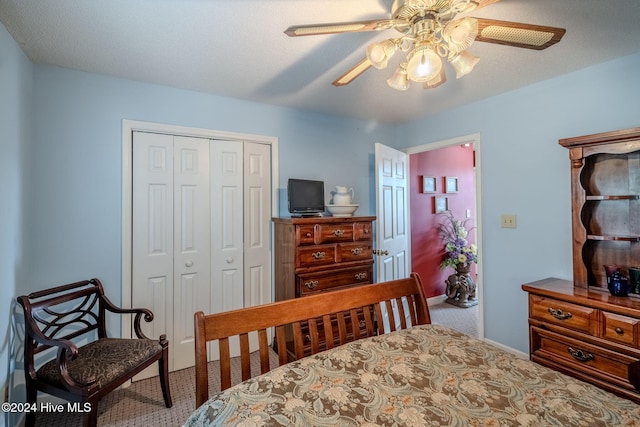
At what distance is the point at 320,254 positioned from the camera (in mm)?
2633

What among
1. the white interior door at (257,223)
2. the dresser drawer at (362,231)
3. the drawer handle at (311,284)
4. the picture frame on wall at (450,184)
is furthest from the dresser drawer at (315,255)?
the picture frame on wall at (450,184)

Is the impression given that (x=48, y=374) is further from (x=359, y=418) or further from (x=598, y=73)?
(x=598, y=73)

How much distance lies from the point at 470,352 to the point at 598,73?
7.41ft

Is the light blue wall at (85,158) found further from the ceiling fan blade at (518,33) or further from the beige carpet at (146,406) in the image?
the ceiling fan blade at (518,33)

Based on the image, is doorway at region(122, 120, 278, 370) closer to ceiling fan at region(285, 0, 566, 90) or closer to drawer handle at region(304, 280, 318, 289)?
drawer handle at region(304, 280, 318, 289)

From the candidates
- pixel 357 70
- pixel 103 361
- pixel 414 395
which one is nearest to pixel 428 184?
pixel 357 70

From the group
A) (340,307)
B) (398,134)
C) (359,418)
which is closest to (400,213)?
(398,134)

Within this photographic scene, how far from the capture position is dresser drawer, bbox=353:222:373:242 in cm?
282

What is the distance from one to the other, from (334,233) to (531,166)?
68.8 inches

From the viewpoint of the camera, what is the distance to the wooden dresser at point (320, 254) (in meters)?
2.55

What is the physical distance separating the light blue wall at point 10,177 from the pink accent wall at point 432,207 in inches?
148

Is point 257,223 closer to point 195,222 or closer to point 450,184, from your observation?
point 195,222

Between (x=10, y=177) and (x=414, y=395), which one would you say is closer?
(x=414, y=395)

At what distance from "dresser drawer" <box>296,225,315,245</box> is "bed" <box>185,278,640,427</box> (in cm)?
128
